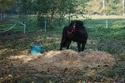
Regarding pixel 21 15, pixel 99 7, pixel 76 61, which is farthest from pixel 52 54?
pixel 99 7

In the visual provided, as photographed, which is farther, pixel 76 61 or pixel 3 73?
pixel 76 61

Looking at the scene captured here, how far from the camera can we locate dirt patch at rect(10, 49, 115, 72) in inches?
347

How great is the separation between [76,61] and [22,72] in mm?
2289

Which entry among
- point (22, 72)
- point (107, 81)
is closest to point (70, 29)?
point (22, 72)

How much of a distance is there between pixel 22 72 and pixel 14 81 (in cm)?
105

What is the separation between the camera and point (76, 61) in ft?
30.6

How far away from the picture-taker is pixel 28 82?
22.4 feet

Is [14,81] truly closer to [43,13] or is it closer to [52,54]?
[52,54]

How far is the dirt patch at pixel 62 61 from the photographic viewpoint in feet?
28.9

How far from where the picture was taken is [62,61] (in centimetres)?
944

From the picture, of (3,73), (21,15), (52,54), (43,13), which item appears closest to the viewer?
(3,73)

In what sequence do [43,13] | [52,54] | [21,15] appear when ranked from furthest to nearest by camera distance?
[21,15]
[43,13]
[52,54]

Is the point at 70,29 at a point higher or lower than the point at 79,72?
higher

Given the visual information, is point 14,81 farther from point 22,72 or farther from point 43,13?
point 43,13
